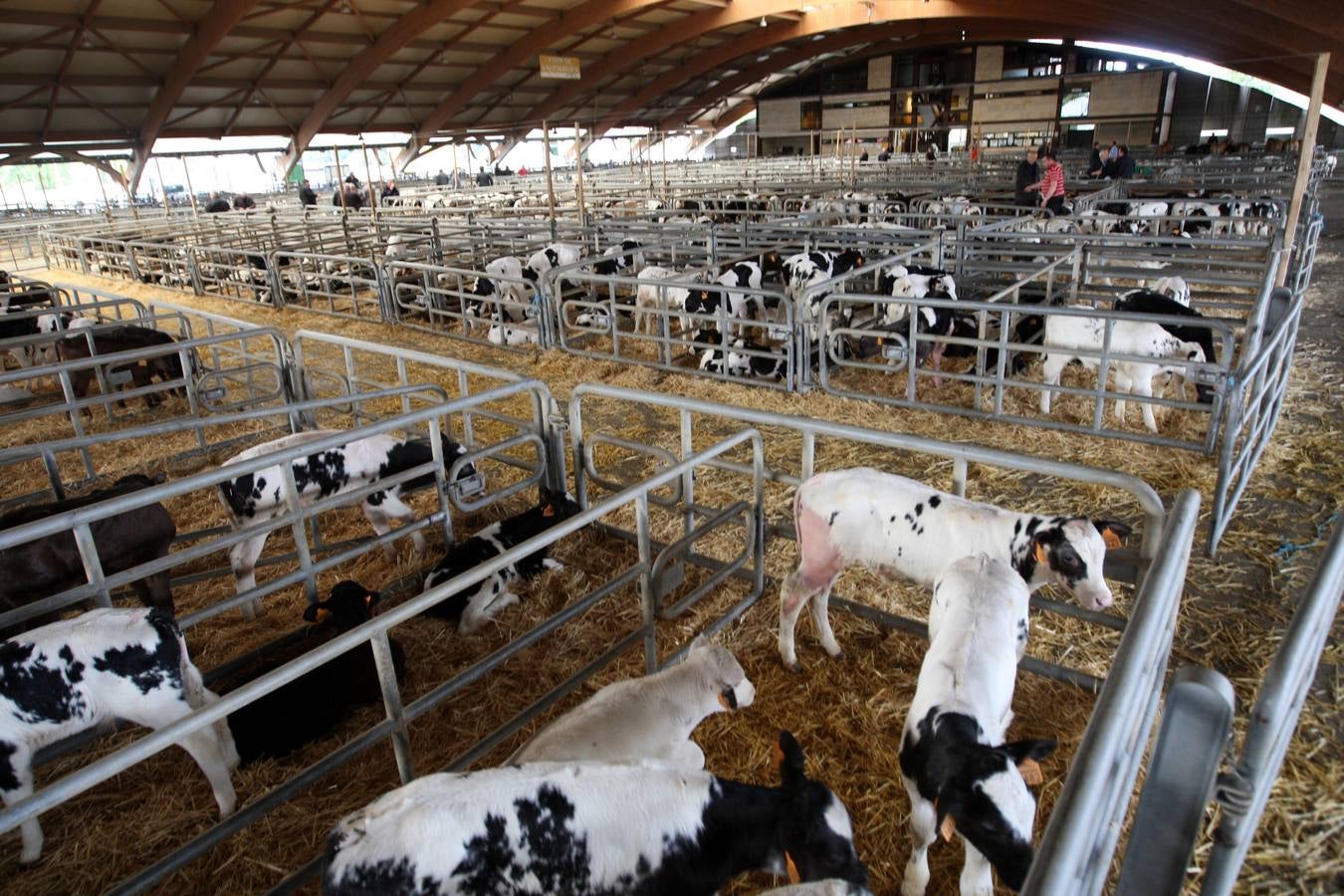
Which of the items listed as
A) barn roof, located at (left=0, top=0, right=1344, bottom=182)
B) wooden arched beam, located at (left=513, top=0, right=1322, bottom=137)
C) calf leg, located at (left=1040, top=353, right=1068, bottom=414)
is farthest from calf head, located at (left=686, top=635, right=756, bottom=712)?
wooden arched beam, located at (left=513, top=0, right=1322, bottom=137)

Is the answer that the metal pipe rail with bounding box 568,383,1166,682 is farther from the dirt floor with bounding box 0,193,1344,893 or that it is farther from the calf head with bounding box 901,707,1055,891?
the calf head with bounding box 901,707,1055,891

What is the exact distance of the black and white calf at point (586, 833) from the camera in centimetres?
193

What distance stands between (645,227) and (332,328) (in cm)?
529

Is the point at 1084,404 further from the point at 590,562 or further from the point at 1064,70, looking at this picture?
the point at 1064,70

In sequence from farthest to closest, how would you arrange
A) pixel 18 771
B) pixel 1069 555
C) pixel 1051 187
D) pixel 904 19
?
pixel 904 19
pixel 1051 187
pixel 1069 555
pixel 18 771

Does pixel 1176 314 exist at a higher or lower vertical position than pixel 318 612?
higher

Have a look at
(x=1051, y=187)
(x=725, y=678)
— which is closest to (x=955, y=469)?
(x=725, y=678)

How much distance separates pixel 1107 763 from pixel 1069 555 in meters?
2.16

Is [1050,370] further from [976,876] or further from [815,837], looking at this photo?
[815,837]

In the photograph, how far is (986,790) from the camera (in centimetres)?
218

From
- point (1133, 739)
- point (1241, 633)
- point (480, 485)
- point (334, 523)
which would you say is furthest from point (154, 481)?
point (1241, 633)

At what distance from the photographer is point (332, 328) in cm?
1180

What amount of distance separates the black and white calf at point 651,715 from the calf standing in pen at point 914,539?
92 cm

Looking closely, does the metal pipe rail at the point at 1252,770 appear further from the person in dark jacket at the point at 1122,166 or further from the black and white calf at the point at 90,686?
the person in dark jacket at the point at 1122,166
